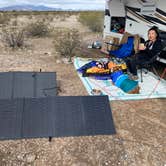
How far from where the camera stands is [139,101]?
495 centimetres

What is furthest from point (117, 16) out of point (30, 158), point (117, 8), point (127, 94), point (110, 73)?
point (30, 158)

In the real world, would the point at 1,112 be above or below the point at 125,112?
above

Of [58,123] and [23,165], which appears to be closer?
[23,165]

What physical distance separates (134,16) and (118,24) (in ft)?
3.04

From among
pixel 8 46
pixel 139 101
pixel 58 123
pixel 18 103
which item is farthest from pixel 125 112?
pixel 8 46

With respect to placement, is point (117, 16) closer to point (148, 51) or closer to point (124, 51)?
point (124, 51)

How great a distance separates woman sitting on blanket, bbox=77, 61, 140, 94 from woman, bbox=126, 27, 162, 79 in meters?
0.22

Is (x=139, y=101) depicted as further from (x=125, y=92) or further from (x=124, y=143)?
(x=124, y=143)

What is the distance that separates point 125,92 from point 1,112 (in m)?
2.40

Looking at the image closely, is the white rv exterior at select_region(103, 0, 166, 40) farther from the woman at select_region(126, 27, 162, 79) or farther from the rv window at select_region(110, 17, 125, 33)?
the woman at select_region(126, 27, 162, 79)

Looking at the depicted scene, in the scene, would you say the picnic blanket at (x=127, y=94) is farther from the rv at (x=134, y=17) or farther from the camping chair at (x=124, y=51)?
the camping chair at (x=124, y=51)

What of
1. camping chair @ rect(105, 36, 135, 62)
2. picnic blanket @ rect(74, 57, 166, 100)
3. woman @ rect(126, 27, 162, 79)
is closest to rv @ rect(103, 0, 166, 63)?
woman @ rect(126, 27, 162, 79)

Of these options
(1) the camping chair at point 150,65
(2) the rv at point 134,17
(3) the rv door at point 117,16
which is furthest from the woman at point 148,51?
(3) the rv door at point 117,16

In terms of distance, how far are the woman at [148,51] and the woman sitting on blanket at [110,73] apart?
0.22 meters
